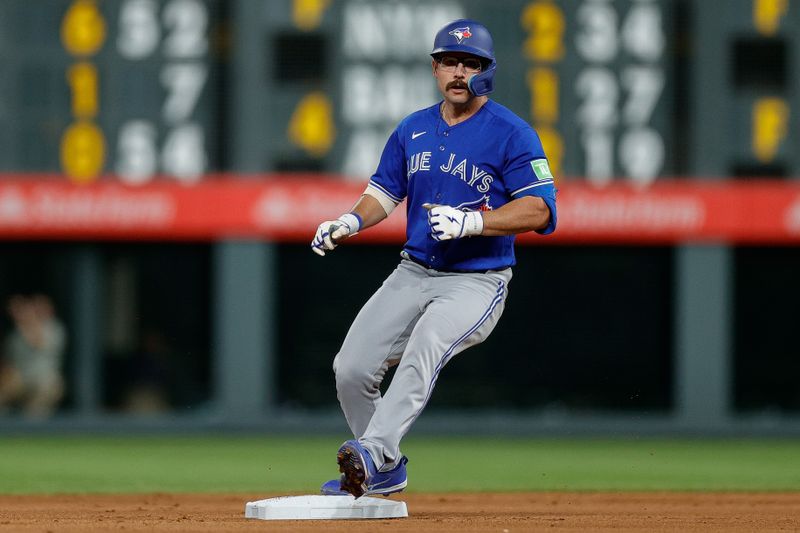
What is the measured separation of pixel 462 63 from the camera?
7.02 meters

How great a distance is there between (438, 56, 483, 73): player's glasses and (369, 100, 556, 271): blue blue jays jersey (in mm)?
202

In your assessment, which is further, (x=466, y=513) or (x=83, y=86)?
(x=83, y=86)

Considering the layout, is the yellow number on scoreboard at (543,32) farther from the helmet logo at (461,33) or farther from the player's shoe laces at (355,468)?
the player's shoe laces at (355,468)

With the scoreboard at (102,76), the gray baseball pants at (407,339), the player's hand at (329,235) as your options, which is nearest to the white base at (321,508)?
the gray baseball pants at (407,339)

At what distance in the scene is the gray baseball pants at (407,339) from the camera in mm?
6781

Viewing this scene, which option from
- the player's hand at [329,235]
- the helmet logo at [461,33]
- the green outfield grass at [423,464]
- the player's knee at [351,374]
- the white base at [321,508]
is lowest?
the green outfield grass at [423,464]

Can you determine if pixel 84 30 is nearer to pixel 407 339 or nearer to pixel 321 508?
pixel 407 339

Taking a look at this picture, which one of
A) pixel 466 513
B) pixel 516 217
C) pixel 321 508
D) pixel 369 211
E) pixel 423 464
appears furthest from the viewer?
pixel 423 464

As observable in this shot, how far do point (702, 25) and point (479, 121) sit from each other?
9.33 meters

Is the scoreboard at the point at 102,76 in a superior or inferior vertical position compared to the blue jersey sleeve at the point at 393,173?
superior

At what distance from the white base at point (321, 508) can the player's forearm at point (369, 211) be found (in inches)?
47.4

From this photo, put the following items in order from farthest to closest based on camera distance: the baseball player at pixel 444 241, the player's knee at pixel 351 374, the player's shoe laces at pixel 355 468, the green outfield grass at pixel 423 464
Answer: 1. the green outfield grass at pixel 423 464
2. the player's knee at pixel 351 374
3. the baseball player at pixel 444 241
4. the player's shoe laces at pixel 355 468

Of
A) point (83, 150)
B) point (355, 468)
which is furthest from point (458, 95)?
point (83, 150)

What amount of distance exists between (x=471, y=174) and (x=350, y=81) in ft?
28.1
